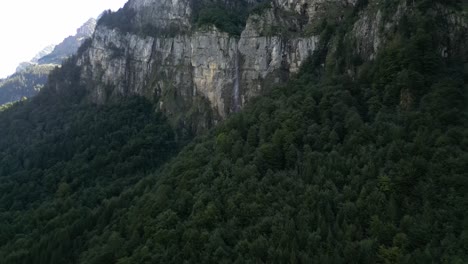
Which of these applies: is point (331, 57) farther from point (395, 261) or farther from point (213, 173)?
point (395, 261)

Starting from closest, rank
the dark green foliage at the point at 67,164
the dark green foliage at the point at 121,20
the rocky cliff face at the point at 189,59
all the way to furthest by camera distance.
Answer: the dark green foliage at the point at 67,164 < the rocky cliff face at the point at 189,59 < the dark green foliage at the point at 121,20

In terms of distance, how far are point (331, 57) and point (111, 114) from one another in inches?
3440

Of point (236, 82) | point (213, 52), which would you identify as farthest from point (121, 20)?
point (236, 82)

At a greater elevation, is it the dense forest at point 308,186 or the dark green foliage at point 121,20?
the dark green foliage at point 121,20

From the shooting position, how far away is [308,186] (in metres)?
63.2

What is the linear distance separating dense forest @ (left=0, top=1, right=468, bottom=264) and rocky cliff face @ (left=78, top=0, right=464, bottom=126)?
695 centimetres

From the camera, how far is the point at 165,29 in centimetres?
15262

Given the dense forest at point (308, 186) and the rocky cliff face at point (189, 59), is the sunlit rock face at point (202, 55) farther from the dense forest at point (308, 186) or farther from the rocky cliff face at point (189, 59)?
the dense forest at point (308, 186)

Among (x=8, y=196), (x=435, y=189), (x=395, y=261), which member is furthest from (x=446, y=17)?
(x=8, y=196)

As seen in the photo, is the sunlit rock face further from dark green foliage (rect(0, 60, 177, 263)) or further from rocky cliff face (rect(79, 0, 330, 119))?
dark green foliage (rect(0, 60, 177, 263))

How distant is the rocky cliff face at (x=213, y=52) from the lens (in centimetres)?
10862

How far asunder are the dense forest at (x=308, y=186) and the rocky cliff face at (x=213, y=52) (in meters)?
6.95

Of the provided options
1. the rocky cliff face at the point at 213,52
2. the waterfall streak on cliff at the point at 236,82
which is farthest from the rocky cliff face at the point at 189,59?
the rocky cliff face at the point at 213,52

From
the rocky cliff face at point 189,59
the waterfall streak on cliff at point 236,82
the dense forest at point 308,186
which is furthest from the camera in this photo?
the waterfall streak on cliff at point 236,82
